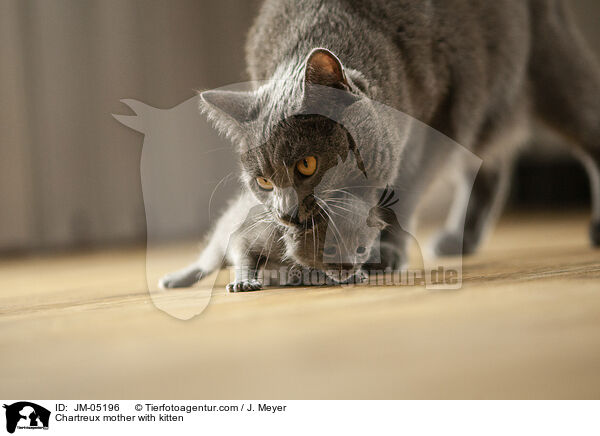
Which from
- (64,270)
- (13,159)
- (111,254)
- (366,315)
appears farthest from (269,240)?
(13,159)

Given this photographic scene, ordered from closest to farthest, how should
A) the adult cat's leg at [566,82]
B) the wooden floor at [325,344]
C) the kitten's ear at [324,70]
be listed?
1. the wooden floor at [325,344]
2. the kitten's ear at [324,70]
3. the adult cat's leg at [566,82]

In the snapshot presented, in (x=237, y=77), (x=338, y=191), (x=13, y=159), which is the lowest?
(x=338, y=191)

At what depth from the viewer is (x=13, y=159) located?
2041mm

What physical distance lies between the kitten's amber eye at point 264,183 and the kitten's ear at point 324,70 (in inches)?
7.3

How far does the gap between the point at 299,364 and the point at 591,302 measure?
46cm

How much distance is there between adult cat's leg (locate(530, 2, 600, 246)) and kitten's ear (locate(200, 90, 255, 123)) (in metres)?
0.89

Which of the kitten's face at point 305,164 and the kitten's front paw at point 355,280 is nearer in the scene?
the kitten's face at point 305,164

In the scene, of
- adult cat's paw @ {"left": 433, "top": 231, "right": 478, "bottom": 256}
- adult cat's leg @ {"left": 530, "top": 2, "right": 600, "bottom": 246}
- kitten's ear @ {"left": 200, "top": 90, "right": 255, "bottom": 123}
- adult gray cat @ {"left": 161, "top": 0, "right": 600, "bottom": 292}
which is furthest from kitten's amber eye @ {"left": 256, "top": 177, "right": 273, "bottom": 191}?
adult cat's leg @ {"left": 530, "top": 2, "right": 600, "bottom": 246}

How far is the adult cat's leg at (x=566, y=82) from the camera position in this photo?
58.8 inches

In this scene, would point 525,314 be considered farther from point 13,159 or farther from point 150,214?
point 13,159

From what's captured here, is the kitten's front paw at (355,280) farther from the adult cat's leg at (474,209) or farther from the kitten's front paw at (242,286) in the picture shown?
the adult cat's leg at (474,209)
